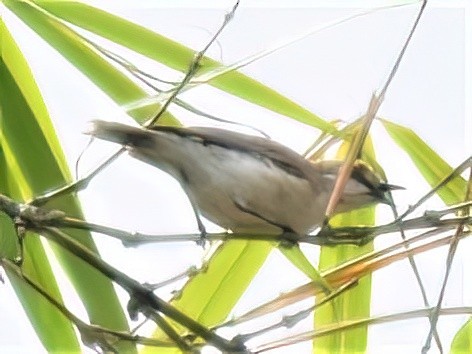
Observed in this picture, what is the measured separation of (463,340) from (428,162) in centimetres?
19

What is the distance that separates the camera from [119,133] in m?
0.70

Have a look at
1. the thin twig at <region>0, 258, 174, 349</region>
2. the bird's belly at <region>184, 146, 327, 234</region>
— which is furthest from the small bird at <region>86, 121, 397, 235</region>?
the thin twig at <region>0, 258, 174, 349</region>

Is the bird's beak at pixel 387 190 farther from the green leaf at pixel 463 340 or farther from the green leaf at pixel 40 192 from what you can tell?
the green leaf at pixel 40 192

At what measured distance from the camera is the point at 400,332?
833mm

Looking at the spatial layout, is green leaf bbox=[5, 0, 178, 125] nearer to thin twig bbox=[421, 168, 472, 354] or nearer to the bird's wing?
the bird's wing

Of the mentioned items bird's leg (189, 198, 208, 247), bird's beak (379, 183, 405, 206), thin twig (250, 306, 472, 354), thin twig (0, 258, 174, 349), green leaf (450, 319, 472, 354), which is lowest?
green leaf (450, 319, 472, 354)

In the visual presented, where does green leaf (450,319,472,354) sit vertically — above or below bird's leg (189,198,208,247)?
below

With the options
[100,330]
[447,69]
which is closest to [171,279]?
[100,330]

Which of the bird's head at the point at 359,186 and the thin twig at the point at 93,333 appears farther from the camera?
the bird's head at the point at 359,186

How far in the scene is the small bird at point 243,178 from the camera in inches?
28.6

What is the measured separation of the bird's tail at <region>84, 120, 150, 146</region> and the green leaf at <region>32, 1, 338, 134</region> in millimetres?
120

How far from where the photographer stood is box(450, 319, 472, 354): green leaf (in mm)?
792

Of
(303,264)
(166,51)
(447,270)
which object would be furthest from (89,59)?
(447,270)

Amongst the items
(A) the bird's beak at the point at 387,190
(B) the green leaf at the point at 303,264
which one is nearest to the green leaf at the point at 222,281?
(B) the green leaf at the point at 303,264
